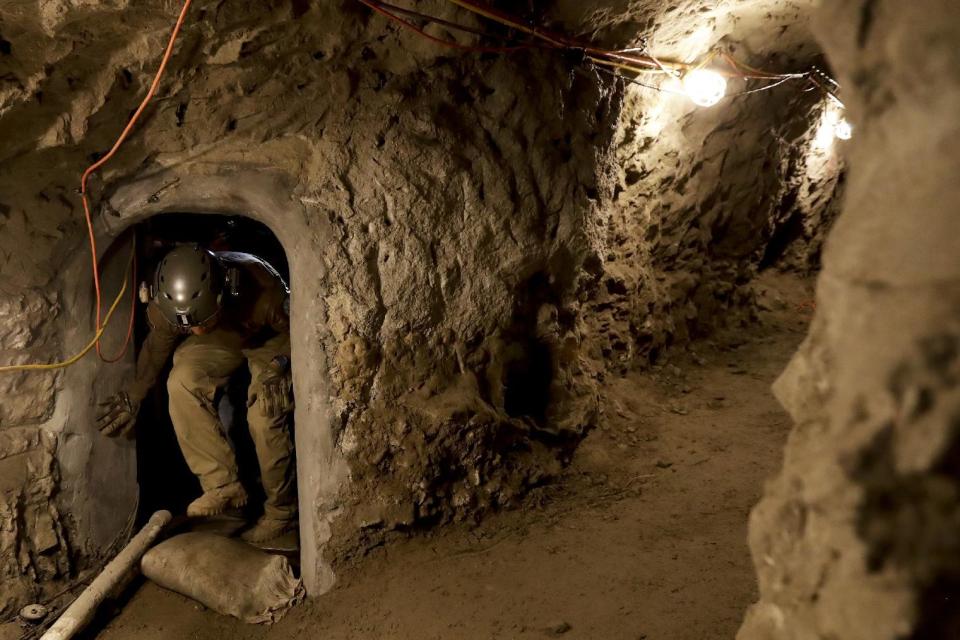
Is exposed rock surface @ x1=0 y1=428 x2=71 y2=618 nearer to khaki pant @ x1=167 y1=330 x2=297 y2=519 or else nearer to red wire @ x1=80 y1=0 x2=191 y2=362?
red wire @ x1=80 y1=0 x2=191 y2=362

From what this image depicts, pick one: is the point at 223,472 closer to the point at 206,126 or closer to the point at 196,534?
the point at 196,534

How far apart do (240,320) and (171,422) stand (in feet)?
4.62

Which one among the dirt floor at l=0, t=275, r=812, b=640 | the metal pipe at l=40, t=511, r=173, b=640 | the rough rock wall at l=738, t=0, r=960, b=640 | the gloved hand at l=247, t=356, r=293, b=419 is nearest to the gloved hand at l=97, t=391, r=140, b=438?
the metal pipe at l=40, t=511, r=173, b=640

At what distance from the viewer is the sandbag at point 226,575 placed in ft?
10.8

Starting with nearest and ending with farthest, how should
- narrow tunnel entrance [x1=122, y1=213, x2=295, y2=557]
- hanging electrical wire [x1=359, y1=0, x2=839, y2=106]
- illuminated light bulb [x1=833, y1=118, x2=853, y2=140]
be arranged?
hanging electrical wire [x1=359, y1=0, x2=839, y2=106] < narrow tunnel entrance [x1=122, y1=213, x2=295, y2=557] < illuminated light bulb [x1=833, y1=118, x2=853, y2=140]

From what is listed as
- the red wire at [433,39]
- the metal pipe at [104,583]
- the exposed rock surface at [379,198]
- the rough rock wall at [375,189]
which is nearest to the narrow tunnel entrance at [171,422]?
the metal pipe at [104,583]

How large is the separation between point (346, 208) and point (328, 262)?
288mm

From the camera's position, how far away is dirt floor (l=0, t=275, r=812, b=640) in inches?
104

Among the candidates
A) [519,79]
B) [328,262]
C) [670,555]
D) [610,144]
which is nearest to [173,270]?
[328,262]

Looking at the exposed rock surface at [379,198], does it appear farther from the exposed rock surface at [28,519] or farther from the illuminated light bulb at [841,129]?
the illuminated light bulb at [841,129]

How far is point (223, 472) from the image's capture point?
4.32 meters

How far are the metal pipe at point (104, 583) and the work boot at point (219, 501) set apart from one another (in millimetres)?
182

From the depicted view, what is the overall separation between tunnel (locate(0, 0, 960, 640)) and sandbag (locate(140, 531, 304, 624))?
0.06ft

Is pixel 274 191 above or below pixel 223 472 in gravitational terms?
above
